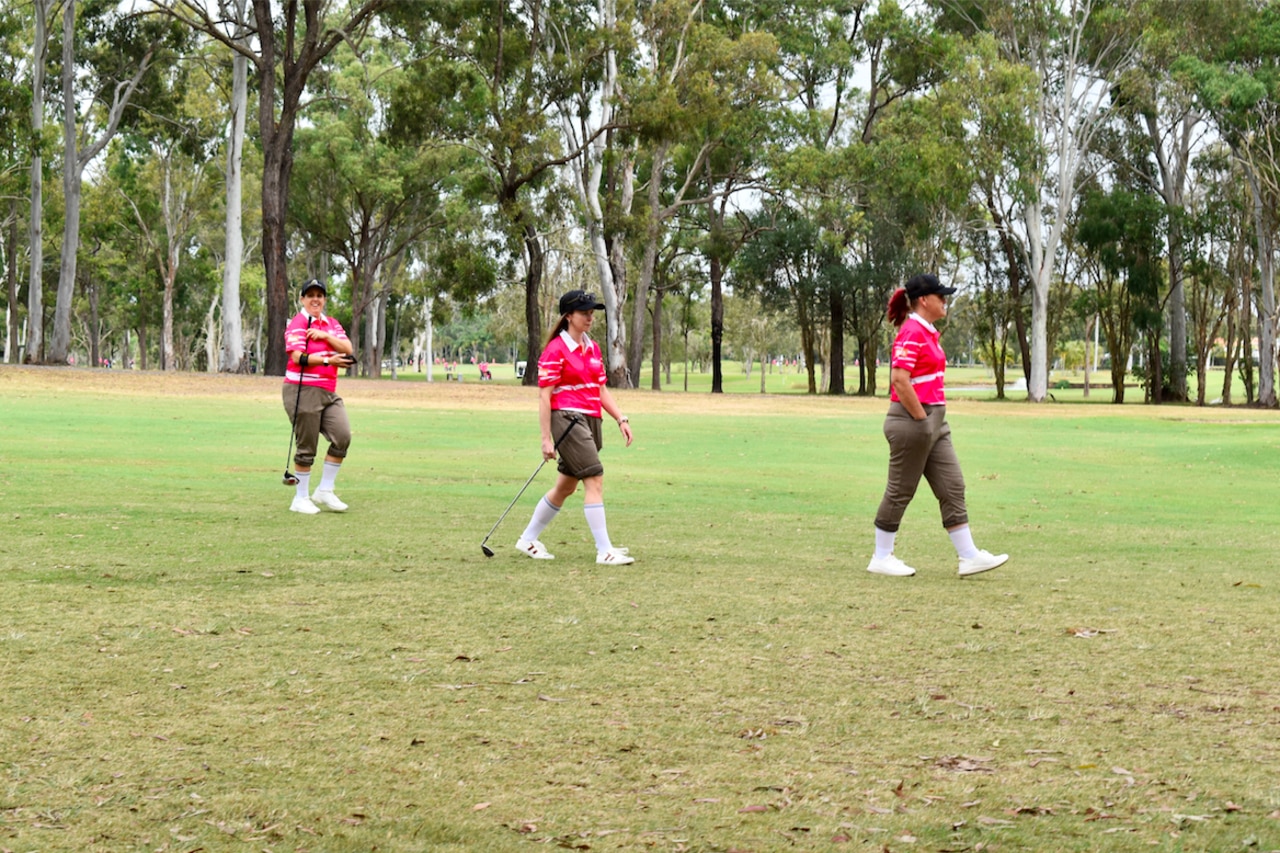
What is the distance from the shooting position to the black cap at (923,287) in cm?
954

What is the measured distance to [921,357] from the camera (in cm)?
957

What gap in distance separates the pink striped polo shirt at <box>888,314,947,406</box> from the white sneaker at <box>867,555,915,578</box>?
120cm

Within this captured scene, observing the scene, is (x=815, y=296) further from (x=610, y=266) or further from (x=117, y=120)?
(x=117, y=120)

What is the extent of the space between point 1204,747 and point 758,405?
4021 cm

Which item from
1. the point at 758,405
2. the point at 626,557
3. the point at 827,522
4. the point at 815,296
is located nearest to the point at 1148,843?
the point at 626,557

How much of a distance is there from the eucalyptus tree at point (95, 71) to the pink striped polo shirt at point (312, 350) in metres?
36.8

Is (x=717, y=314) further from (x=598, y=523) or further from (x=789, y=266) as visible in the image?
(x=598, y=523)

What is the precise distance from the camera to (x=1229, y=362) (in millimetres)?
58031

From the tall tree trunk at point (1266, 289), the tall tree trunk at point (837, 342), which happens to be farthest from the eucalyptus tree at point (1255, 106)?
the tall tree trunk at point (837, 342)

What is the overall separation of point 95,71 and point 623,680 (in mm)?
57344

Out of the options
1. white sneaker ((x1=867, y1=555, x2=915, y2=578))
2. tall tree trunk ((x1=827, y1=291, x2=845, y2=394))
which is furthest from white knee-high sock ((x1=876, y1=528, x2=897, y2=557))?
tall tree trunk ((x1=827, y1=291, x2=845, y2=394))

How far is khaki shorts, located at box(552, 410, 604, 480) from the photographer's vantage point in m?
10.1

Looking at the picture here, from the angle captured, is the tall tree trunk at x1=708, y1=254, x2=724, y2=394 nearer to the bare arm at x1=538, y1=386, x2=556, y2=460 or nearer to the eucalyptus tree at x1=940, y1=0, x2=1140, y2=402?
the eucalyptus tree at x1=940, y1=0, x2=1140, y2=402

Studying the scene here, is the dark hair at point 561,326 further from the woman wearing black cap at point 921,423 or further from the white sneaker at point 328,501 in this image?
the white sneaker at point 328,501
